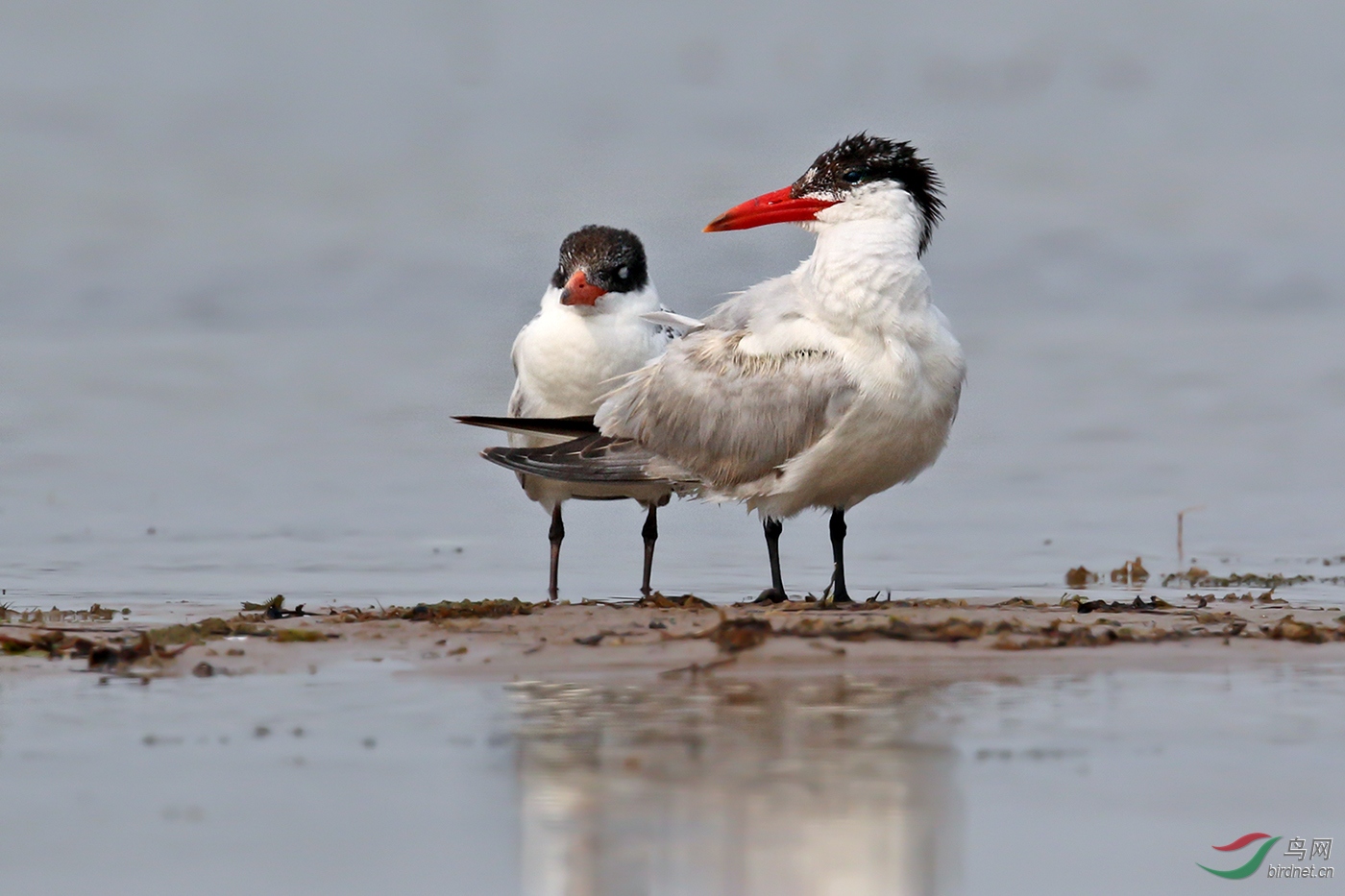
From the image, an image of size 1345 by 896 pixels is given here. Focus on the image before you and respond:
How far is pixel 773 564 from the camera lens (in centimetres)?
686

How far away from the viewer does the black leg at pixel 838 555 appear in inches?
263

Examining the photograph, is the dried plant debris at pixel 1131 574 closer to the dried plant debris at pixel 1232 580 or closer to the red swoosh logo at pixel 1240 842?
the dried plant debris at pixel 1232 580

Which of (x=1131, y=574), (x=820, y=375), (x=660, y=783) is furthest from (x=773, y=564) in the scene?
(x=660, y=783)

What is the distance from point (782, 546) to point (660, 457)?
259 cm

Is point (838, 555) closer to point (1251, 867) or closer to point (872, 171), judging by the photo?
point (872, 171)

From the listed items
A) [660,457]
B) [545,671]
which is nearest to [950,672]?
[545,671]

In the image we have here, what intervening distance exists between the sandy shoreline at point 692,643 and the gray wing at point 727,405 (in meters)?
0.70

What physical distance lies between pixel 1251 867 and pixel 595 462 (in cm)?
409

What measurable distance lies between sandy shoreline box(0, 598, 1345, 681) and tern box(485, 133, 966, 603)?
647 mm

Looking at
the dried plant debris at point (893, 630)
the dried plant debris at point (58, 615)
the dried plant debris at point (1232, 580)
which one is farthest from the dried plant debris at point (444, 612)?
the dried plant debris at point (1232, 580)

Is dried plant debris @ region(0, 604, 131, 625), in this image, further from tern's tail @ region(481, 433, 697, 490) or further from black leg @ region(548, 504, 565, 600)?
black leg @ region(548, 504, 565, 600)

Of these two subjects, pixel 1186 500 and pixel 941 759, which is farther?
pixel 1186 500

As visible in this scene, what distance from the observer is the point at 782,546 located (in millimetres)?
9562

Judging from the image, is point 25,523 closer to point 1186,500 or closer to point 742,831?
point 1186,500
